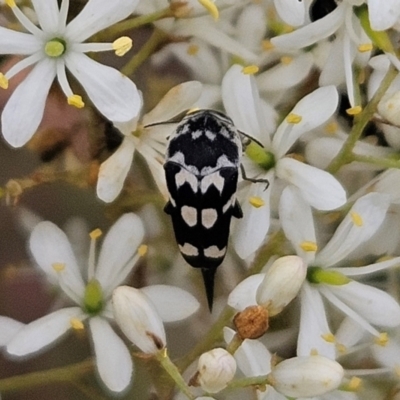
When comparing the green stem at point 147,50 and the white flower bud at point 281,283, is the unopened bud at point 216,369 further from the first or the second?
the green stem at point 147,50

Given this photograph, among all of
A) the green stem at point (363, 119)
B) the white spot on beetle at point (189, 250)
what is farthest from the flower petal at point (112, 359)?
the green stem at point (363, 119)

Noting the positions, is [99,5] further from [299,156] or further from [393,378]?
[393,378]

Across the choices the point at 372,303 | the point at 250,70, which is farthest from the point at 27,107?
the point at 372,303

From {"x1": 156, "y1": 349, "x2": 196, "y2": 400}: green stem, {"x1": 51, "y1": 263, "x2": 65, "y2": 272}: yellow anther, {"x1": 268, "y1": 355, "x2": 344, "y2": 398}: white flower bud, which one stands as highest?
{"x1": 51, "y1": 263, "x2": 65, "y2": 272}: yellow anther

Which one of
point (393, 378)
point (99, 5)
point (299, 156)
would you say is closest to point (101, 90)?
point (99, 5)

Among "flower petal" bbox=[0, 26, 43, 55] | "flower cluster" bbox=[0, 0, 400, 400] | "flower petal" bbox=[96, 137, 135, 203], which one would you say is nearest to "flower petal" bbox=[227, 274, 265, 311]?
"flower cluster" bbox=[0, 0, 400, 400]

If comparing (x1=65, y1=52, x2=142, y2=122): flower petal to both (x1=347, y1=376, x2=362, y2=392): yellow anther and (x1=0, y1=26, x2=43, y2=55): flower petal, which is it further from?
(x1=347, y1=376, x2=362, y2=392): yellow anther

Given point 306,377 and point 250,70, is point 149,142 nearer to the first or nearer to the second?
point 250,70
